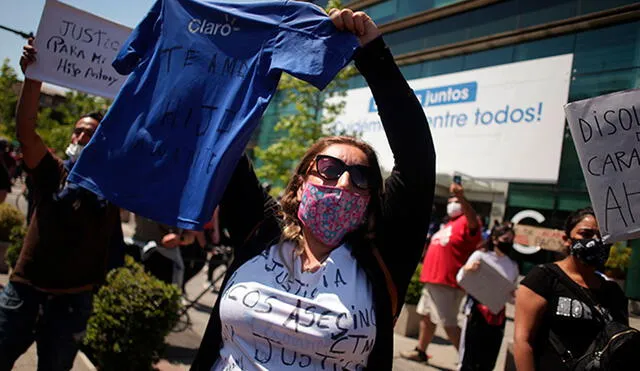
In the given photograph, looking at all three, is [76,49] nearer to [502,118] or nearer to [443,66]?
[502,118]

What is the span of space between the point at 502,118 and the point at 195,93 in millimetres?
19902

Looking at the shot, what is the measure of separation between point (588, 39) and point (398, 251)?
750 inches

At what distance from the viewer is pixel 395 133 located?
6.07 ft

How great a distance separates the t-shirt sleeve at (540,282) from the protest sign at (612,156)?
0.48 m

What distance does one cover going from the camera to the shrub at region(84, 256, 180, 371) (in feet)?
11.2

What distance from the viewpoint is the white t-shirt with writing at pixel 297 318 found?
5.41 feet

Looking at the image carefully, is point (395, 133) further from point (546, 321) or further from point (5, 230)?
point (5, 230)

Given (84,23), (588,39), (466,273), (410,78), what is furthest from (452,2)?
(84,23)

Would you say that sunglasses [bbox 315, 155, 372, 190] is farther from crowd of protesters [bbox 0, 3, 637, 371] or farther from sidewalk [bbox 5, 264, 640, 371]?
sidewalk [bbox 5, 264, 640, 371]

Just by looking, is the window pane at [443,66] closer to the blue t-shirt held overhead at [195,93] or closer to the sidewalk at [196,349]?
the sidewalk at [196,349]

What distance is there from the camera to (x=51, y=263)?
294 cm

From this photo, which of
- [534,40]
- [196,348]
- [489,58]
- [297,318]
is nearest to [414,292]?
[196,348]

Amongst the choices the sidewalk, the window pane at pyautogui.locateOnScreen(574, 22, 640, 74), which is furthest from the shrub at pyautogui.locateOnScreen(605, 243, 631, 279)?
the window pane at pyautogui.locateOnScreen(574, 22, 640, 74)

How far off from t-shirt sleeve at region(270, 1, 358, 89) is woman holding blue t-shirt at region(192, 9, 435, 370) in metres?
0.05
